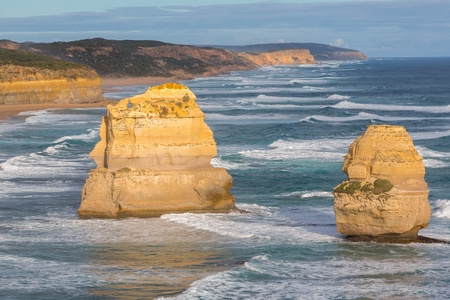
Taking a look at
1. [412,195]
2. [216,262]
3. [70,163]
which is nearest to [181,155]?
[216,262]

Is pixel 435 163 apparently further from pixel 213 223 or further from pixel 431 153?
pixel 213 223

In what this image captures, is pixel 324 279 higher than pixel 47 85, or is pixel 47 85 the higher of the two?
pixel 47 85

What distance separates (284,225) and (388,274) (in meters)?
5.75

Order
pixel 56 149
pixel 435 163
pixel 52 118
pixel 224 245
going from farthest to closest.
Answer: pixel 52 118 → pixel 56 149 → pixel 435 163 → pixel 224 245

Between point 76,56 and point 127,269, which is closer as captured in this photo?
point 127,269

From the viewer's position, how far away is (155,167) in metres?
23.8

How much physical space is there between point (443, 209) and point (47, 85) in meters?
64.3

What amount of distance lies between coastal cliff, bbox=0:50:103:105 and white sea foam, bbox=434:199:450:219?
59.4 meters

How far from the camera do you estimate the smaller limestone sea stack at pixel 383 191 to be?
19.3m

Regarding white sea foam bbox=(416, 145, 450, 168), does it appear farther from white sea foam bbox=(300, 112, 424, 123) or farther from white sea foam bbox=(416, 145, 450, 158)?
white sea foam bbox=(300, 112, 424, 123)

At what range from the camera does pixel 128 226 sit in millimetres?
22391

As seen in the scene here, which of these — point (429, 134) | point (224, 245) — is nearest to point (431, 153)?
point (429, 134)

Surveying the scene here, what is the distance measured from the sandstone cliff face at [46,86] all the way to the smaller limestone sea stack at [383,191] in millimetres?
62231

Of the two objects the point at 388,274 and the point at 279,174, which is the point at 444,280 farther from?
the point at 279,174
